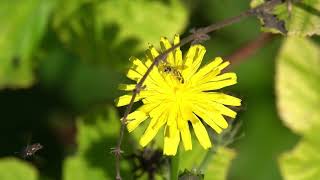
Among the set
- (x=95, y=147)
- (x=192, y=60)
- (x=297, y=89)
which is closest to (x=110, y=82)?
(x=95, y=147)

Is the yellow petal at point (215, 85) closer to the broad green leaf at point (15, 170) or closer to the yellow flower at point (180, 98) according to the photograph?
the yellow flower at point (180, 98)

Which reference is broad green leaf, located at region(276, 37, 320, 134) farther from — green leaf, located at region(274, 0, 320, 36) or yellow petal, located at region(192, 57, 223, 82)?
yellow petal, located at region(192, 57, 223, 82)

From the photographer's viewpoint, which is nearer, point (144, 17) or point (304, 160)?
point (304, 160)

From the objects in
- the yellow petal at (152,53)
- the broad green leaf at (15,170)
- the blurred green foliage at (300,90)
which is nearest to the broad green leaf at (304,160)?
the blurred green foliage at (300,90)

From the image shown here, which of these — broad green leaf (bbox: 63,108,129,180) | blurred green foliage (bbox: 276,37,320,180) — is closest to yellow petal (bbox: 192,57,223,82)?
broad green leaf (bbox: 63,108,129,180)

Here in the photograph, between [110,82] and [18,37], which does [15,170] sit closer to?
[18,37]
